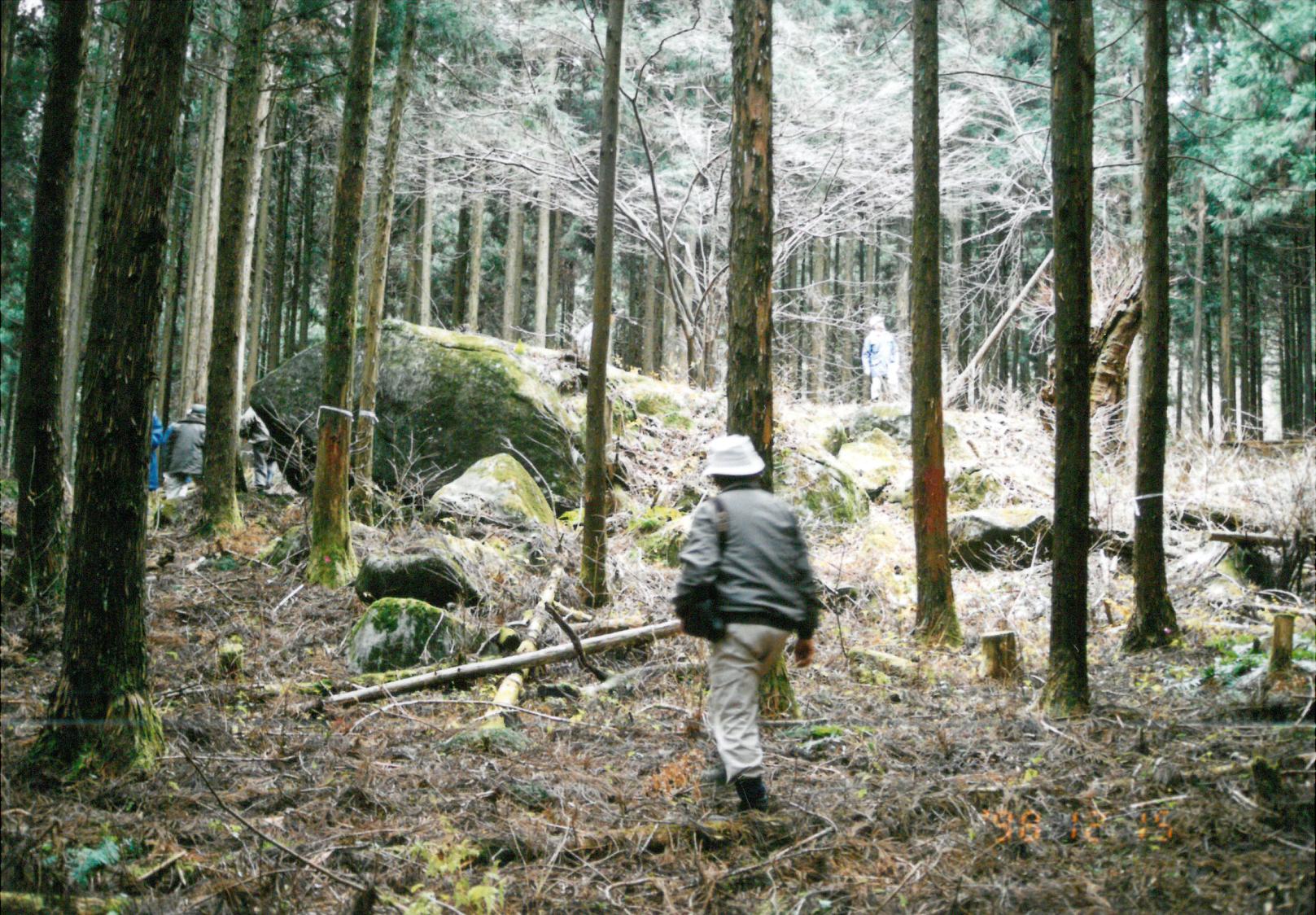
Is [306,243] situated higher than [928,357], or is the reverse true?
[306,243]

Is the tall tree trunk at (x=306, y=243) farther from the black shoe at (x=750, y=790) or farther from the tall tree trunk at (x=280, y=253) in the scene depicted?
the black shoe at (x=750, y=790)

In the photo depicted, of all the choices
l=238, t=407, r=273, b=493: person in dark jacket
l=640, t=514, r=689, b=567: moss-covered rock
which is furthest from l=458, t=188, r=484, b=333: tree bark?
l=640, t=514, r=689, b=567: moss-covered rock

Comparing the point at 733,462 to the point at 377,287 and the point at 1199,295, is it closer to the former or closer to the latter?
the point at 377,287

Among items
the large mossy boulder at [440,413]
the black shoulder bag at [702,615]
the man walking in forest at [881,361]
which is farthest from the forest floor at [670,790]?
the man walking in forest at [881,361]

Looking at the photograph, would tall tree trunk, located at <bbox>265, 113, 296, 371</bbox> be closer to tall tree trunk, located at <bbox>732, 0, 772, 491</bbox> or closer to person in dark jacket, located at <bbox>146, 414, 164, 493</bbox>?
person in dark jacket, located at <bbox>146, 414, 164, 493</bbox>

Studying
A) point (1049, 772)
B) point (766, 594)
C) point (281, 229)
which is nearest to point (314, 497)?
point (766, 594)

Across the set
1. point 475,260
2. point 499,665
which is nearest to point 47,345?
point 499,665

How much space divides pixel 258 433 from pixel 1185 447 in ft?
46.4

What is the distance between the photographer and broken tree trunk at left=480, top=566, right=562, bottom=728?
6.58 m

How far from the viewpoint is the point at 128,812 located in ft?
14.1

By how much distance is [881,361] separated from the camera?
63.5 ft

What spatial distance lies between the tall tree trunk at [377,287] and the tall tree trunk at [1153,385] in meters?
8.69

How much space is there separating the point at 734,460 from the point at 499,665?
3254mm

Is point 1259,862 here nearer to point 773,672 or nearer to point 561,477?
point 773,672
